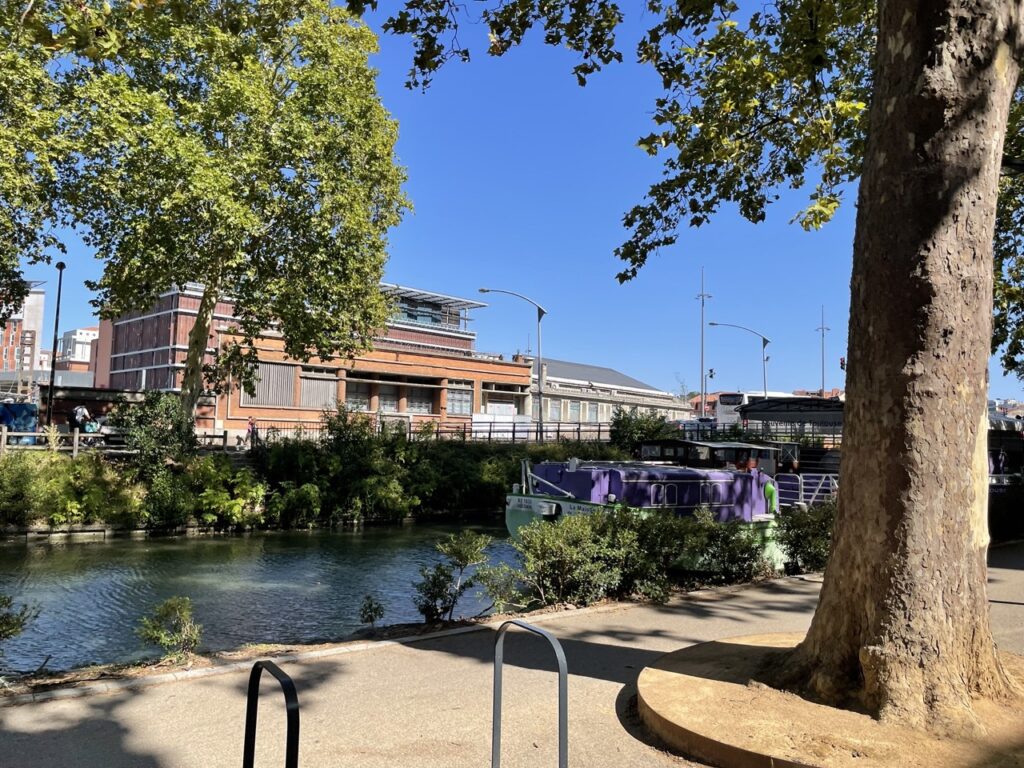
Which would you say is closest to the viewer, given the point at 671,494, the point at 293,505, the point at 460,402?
the point at 671,494

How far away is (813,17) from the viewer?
349 inches

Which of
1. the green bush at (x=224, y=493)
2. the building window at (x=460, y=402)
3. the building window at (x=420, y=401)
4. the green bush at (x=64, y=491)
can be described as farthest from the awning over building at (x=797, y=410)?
the building window at (x=460, y=402)

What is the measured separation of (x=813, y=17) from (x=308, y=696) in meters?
9.04

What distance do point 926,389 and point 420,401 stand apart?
5428 cm

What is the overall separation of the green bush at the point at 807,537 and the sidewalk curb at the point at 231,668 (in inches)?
174

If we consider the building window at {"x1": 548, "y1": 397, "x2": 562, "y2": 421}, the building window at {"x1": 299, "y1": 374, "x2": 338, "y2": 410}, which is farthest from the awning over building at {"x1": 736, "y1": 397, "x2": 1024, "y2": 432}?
the building window at {"x1": 548, "y1": 397, "x2": 562, "y2": 421}

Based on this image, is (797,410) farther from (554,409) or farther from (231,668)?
(554,409)

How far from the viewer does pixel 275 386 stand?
156 ft

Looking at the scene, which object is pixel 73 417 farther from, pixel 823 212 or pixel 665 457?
pixel 823 212

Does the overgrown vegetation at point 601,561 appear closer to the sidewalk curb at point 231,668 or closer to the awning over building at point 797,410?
the sidewalk curb at point 231,668

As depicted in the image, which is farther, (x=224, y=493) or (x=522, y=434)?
(x=522, y=434)

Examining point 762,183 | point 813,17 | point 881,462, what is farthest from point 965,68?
point 762,183

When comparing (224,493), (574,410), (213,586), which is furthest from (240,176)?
(574,410)

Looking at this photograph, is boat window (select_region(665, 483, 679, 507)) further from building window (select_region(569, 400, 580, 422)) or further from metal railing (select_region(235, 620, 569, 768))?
building window (select_region(569, 400, 580, 422))
